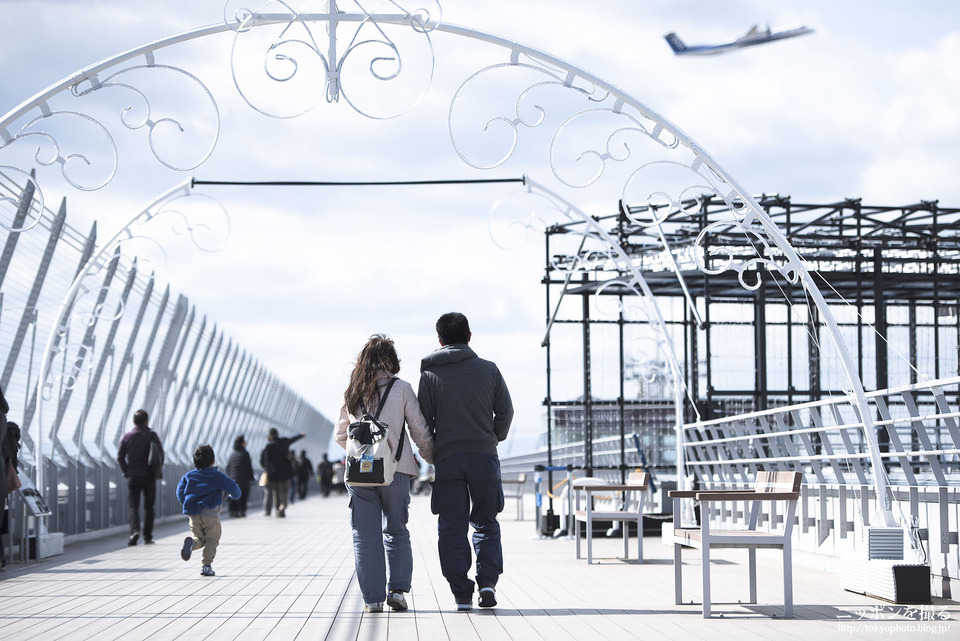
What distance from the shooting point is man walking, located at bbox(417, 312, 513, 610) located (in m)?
A: 6.98

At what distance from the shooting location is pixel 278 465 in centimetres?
2088

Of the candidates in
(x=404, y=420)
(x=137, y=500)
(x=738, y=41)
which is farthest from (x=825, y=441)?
(x=137, y=500)

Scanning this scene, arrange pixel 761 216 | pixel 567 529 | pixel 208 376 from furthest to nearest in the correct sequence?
pixel 208 376, pixel 567 529, pixel 761 216

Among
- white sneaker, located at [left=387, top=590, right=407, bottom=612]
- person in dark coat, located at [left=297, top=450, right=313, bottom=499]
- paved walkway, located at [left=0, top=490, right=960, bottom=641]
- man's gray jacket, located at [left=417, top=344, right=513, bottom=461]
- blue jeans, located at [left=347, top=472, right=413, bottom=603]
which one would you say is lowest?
person in dark coat, located at [left=297, top=450, right=313, bottom=499]

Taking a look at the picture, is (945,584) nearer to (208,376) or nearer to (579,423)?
(579,423)

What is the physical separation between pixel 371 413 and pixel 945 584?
3624 mm

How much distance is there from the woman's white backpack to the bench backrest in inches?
85.5

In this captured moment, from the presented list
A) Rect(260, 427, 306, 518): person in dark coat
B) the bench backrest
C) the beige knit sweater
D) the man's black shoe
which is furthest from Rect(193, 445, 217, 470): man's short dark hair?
Rect(260, 427, 306, 518): person in dark coat

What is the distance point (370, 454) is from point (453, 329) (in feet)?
3.07

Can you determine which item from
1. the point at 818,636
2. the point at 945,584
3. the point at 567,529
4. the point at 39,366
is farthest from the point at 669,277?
the point at 818,636

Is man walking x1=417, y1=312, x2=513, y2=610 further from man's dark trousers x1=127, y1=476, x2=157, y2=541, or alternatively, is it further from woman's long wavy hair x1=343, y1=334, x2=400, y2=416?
man's dark trousers x1=127, y1=476, x2=157, y2=541

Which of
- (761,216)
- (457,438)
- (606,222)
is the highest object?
(606,222)

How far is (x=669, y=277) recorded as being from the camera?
63.0ft

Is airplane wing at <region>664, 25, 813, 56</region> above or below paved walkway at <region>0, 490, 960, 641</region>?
above
